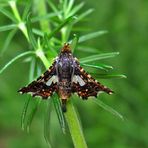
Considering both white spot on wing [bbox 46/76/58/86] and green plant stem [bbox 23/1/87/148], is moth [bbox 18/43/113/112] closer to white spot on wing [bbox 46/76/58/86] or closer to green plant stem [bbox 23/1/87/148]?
white spot on wing [bbox 46/76/58/86]

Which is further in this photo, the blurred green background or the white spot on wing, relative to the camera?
the blurred green background

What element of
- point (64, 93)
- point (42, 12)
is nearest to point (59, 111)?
point (64, 93)

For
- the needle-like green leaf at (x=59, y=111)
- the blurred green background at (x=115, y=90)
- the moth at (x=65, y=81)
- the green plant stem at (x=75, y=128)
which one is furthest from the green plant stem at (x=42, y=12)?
the blurred green background at (x=115, y=90)

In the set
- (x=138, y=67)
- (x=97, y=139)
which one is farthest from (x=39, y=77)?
(x=138, y=67)

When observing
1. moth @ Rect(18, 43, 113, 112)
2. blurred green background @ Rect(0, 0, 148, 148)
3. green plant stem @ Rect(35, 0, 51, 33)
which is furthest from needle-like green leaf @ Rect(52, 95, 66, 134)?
blurred green background @ Rect(0, 0, 148, 148)

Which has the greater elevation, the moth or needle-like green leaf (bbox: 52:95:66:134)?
the moth

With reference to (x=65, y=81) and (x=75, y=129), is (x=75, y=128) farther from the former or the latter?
(x=65, y=81)
